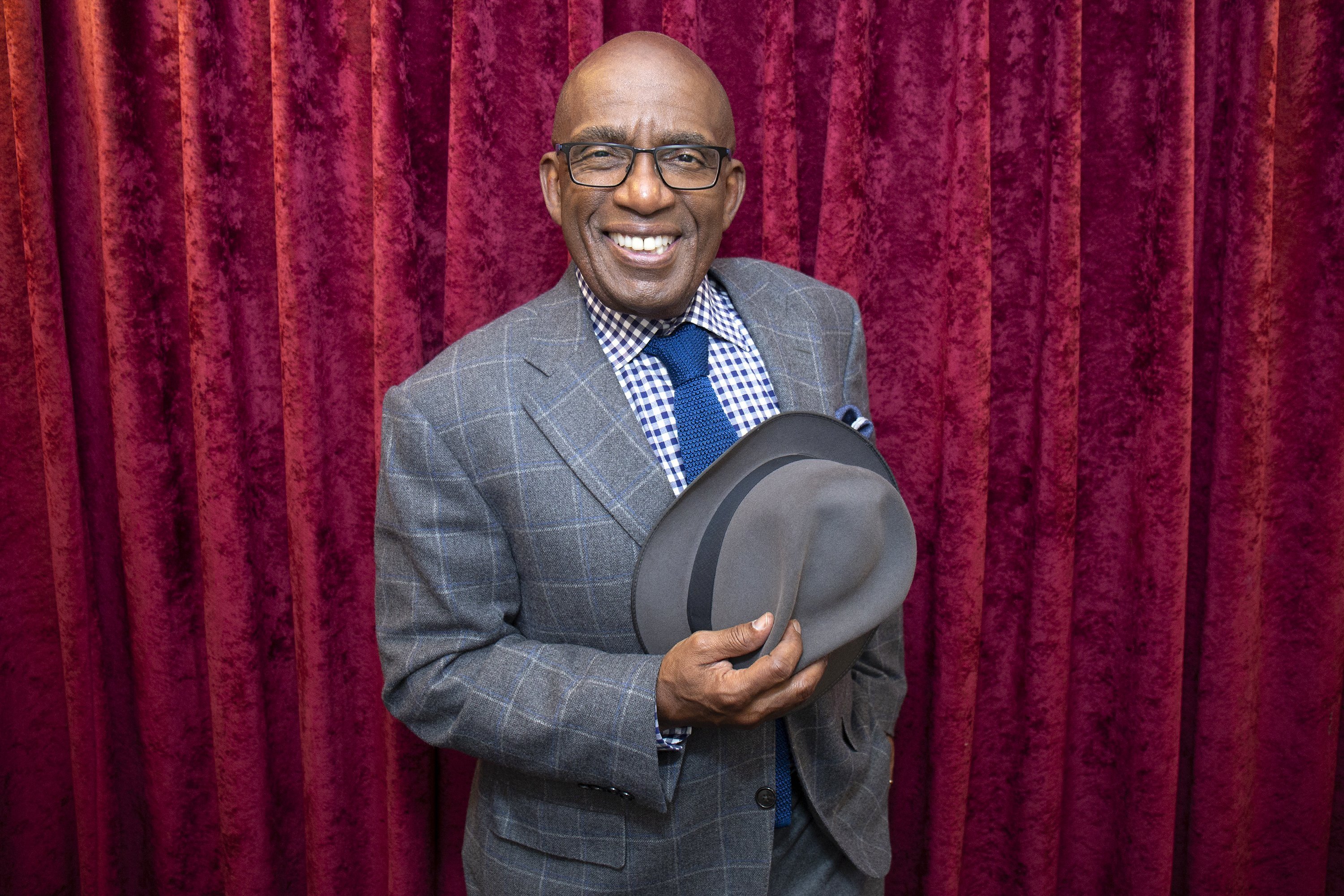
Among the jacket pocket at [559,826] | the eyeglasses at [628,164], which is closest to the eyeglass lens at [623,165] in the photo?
the eyeglasses at [628,164]

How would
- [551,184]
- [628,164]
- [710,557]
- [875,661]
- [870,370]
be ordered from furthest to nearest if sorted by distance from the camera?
[870,370], [875,661], [551,184], [628,164], [710,557]

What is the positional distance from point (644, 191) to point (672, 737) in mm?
714

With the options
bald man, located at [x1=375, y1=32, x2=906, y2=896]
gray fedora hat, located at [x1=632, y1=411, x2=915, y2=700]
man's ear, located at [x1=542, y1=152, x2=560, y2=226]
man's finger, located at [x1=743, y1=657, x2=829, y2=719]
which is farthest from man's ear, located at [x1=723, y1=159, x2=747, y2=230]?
man's finger, located at [x1=743, y1=657, x2=829, y2=719]

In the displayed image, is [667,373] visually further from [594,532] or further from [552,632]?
→ [552,632]

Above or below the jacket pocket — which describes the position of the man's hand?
above

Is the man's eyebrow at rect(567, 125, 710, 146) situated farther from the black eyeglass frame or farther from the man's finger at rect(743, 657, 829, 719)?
the man's finger at rect(743, 657, 829, 719)

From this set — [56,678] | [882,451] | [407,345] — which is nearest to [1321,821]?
[882,451]

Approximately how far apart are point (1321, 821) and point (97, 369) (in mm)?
2814

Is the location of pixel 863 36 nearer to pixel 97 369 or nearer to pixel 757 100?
pixel 757 100

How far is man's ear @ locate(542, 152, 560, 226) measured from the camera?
1.33m

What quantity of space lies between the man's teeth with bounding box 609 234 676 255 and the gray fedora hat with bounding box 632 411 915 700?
0.98ft

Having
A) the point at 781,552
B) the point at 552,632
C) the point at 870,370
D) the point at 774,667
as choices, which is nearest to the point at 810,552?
the point at 781,552

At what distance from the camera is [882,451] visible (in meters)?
1.95

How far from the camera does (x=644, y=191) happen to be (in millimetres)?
1216
